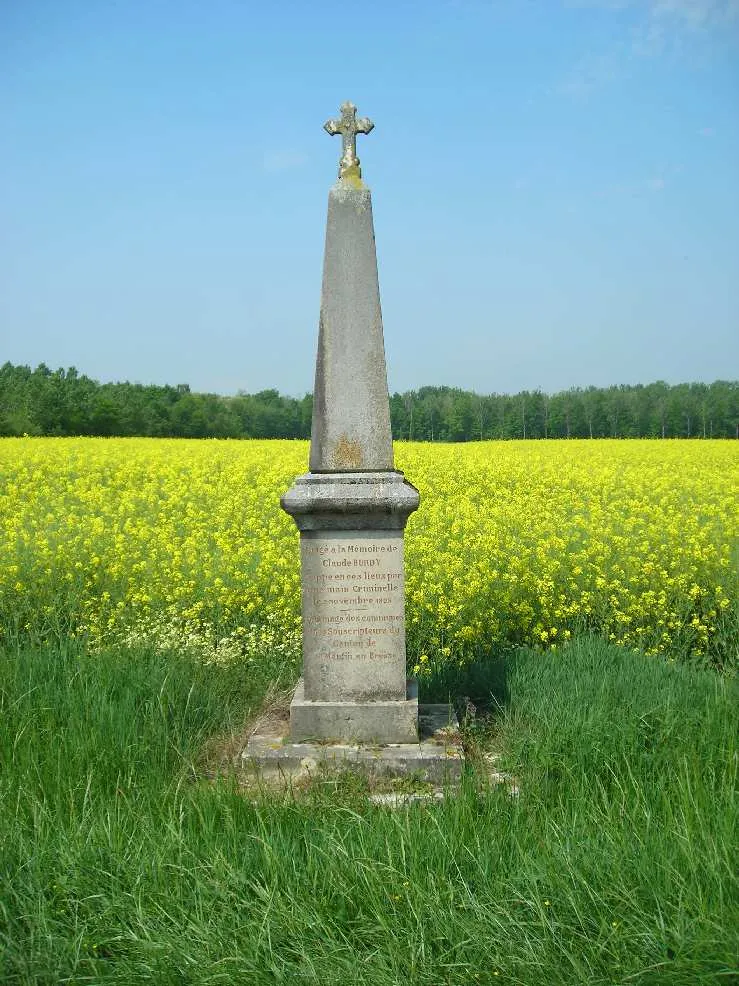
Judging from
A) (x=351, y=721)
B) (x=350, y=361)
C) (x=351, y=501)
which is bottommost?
(x=351, y=721)

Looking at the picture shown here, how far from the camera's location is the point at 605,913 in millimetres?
2637

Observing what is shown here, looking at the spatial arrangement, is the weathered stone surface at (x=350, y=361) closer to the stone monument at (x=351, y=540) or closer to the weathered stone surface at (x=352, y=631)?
the stone monument at (x=351, y=540)

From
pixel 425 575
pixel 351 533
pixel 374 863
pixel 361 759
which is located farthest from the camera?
pixel 425 575

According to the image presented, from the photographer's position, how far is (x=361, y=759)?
429 cm

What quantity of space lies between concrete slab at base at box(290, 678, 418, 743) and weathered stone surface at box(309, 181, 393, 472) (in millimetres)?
1393

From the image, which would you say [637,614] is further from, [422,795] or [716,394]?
[716,394]

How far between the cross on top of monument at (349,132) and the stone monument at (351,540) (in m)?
0.01

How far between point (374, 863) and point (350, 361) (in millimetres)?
2724

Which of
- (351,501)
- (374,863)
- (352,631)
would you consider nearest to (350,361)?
(351,501)

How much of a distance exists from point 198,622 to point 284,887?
4.35 meters

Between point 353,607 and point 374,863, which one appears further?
point 353,607

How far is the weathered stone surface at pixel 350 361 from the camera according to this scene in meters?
4.58

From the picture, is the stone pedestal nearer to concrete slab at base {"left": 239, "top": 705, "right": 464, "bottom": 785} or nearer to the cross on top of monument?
concrete slab at base {"left": 239, "top": 705, "right": 464, "bottom": 785}

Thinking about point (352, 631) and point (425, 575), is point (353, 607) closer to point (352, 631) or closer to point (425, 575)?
point (352, 631)
